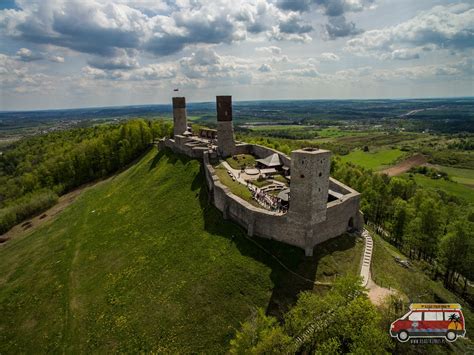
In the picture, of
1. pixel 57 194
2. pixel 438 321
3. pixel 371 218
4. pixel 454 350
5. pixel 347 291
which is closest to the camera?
pixel 438 321

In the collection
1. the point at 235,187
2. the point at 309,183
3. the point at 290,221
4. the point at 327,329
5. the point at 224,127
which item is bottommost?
the point at 327,329

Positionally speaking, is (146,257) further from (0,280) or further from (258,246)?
(0,280)

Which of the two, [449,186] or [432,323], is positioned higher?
[432,323]

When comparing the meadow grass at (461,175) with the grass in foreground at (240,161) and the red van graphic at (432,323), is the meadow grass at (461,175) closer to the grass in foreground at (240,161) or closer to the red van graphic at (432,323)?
the grass in foreground at (240,161)

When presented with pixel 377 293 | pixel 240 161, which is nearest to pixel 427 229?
pixel 377 293

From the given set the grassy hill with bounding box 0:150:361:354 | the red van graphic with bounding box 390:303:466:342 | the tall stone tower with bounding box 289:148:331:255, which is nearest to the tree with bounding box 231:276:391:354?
the red van graphic with bounding box 390:303:466:342

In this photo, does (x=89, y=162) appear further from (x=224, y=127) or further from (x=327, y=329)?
(x=327, y=329)

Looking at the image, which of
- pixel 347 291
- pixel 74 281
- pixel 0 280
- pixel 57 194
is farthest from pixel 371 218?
pixel 57 194
